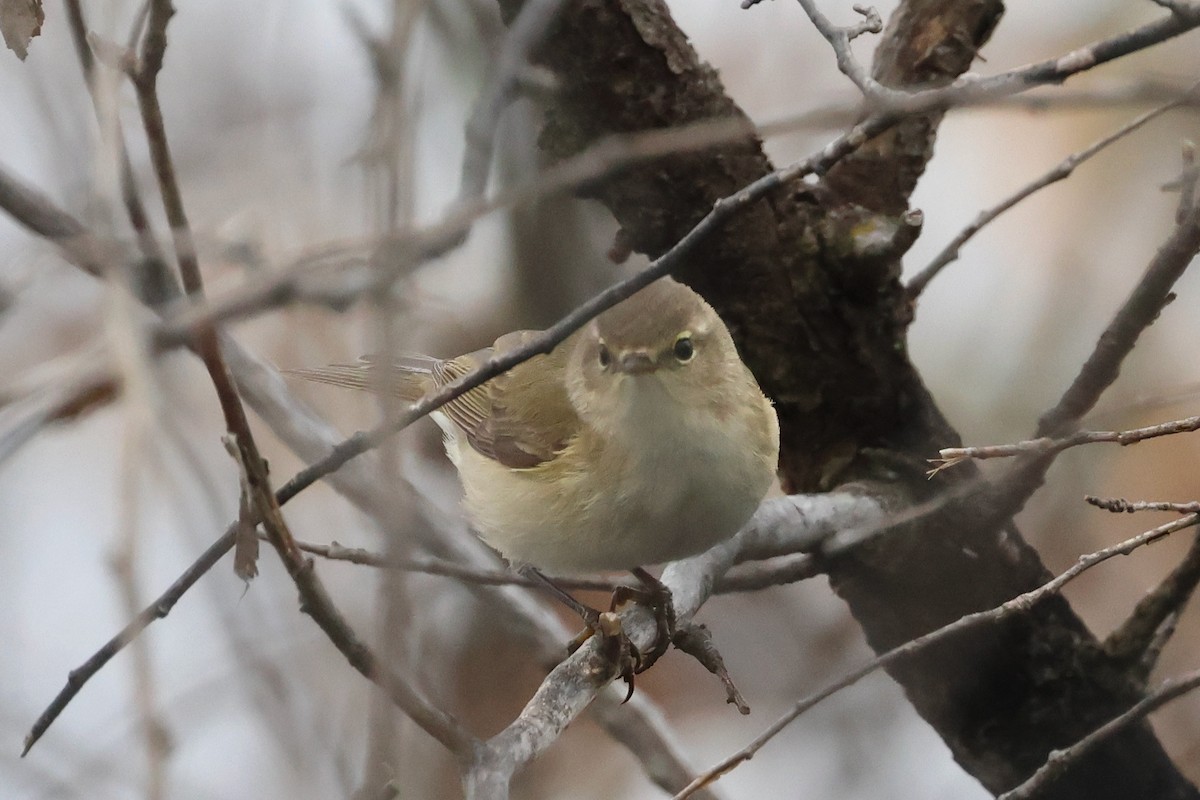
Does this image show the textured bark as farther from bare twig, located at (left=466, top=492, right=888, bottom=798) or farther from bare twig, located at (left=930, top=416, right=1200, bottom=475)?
bare twig, located at (left=930, top=416, right=1200, bottom=475)

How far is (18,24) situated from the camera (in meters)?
1.27

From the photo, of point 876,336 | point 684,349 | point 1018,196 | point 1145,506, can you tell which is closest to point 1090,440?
point 1145,506

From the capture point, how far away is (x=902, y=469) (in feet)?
8.06

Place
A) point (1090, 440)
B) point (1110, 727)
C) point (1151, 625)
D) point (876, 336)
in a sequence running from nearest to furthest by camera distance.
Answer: point (1090, 440) < point (1110, 727) < point (1151, 625) < point (876, 336)

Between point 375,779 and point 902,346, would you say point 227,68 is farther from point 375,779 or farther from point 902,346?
point 375,779

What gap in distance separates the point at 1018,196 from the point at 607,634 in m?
1.11

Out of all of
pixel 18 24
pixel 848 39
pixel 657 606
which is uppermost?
pixel 18 24

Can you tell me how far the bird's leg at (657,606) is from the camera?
1965 mm

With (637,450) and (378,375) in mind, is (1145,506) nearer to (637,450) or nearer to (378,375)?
(637,450)

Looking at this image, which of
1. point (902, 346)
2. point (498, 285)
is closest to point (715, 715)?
point (498, 285)

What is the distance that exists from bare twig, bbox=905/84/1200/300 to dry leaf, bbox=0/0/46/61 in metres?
1.31

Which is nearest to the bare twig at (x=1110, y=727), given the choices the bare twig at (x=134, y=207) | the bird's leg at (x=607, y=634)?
the bird's leg at (x=607, y=634)

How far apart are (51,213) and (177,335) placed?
427mm

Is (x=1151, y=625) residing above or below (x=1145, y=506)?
below
